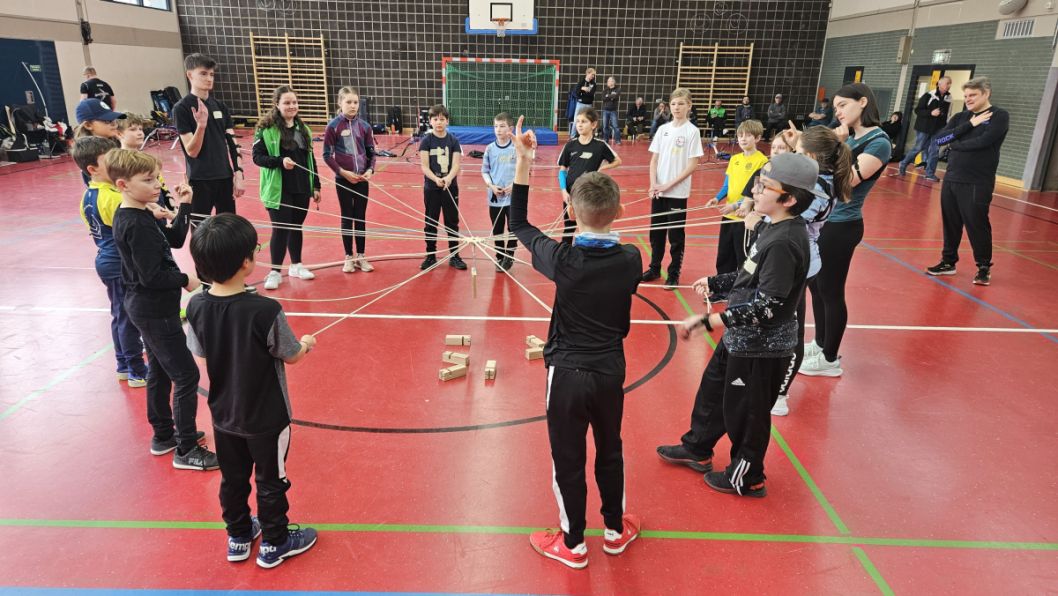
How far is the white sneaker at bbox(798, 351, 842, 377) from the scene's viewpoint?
4.33 meters

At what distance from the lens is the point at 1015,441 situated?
354cm

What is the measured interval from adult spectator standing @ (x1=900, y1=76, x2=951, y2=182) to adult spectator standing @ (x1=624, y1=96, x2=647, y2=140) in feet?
24.1

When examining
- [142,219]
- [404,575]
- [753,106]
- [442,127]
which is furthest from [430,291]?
[753,106]

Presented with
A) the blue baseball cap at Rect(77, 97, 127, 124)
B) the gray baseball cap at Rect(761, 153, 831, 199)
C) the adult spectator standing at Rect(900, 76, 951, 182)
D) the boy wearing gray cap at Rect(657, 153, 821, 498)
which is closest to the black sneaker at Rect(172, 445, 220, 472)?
the boy wearing gray cap at Rect(657, 153, 821, 498)

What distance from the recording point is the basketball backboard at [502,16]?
58.8 ft

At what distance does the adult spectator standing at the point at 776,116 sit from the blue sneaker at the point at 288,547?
17.4 m

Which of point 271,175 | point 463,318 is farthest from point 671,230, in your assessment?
point 271,175

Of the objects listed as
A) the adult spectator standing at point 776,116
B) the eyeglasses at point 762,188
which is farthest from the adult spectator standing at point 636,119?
the eyeglasses at point 762,188

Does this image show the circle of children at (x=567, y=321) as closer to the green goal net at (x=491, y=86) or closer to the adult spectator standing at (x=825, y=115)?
the adult spectator standing at (x=825, y=115)

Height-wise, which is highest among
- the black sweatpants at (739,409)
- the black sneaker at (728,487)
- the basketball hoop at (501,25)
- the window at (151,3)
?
the window at (151,3)

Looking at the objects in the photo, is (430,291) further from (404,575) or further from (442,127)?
(404,575)

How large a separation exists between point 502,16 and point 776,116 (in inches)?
326

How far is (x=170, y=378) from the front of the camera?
10.2ft

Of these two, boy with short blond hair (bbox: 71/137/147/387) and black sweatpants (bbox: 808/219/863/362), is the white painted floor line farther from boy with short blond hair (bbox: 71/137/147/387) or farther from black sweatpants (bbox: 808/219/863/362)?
boy with short blond hair (bbox: 71/137/147/387)
